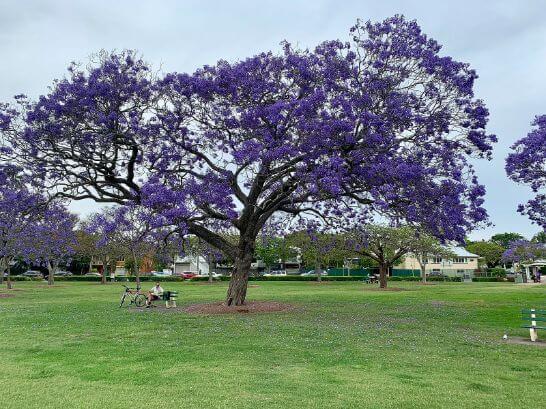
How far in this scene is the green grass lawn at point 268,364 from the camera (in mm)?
7422

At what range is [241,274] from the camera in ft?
75.5

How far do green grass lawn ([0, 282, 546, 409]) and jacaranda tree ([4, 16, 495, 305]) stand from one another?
436cm

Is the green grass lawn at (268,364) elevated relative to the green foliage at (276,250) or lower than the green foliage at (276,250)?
lower

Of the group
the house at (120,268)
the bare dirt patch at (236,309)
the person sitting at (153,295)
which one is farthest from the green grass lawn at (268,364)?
the house at (120,268)

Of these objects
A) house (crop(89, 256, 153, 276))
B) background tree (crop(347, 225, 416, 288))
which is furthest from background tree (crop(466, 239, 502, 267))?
house (crop(89, 256, 153, 276))

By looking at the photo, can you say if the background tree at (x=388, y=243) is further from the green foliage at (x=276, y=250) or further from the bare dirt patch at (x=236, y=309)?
the bare dirt patch at (x=236, y=309)

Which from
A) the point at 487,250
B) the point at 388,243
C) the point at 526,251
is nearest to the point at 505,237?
the point at 487,250

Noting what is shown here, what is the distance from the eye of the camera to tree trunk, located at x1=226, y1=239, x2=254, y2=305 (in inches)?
899

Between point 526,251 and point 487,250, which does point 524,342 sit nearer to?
point 526,251

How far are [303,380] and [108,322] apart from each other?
438 inches

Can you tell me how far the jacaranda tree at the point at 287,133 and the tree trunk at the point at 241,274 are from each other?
6.49ft

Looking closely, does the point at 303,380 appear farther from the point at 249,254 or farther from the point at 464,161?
the point at 249,254

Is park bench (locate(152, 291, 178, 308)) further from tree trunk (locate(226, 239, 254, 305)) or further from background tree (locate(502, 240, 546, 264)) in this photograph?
background tree (locate(502, 240, 546, 264))

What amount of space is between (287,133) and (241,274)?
7456 mm
